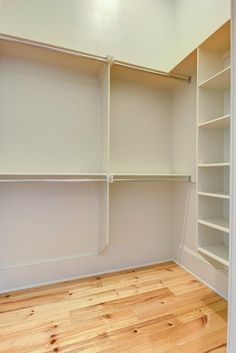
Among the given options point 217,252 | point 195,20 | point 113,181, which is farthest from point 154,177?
point 195,20

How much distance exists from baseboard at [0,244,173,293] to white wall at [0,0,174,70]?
2.05m

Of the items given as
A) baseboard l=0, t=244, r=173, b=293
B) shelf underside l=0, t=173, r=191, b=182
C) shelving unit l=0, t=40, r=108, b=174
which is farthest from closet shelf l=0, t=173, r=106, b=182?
baseboard l=0, t=244, r=173, b=293

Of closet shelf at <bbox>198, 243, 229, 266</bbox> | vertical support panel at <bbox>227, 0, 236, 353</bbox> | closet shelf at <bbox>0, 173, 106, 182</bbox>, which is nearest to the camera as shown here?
vertical support panel at <bbox>227, 0, 236, 353</bbox>

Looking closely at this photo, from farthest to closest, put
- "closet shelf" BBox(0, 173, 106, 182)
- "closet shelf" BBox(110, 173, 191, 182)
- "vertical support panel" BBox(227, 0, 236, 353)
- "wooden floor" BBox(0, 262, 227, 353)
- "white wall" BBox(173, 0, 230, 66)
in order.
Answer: "closet shelf" BBox(110, 173, 191, 182) → "white wall" BBox(173, 0, 230, 66) → "closet shelf" BBox(0, 173, 106, 182) → "wooden floor" BBox(0, 262, 227, 353) → "vertical support panel" BBox(227, 0, 236, 353)

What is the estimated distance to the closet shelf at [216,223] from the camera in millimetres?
1409

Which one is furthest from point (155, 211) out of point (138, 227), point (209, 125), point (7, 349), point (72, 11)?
point (72, 11)

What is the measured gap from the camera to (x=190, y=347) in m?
1.16

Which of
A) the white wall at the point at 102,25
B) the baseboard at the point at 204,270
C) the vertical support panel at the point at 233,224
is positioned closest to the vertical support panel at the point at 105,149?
the white wall at the point at 102,25

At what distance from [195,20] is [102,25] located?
3.07 ft

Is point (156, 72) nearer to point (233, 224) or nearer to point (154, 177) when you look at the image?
point (154, 177)

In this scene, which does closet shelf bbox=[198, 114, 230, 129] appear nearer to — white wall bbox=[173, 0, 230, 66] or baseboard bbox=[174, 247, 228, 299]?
white wall bbox=[173, 0, 230, 66]

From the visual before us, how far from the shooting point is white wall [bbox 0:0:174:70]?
177cm

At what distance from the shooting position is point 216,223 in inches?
59.7

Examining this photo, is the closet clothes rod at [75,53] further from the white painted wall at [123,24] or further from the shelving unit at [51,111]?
the white painted wall at [123,24]
